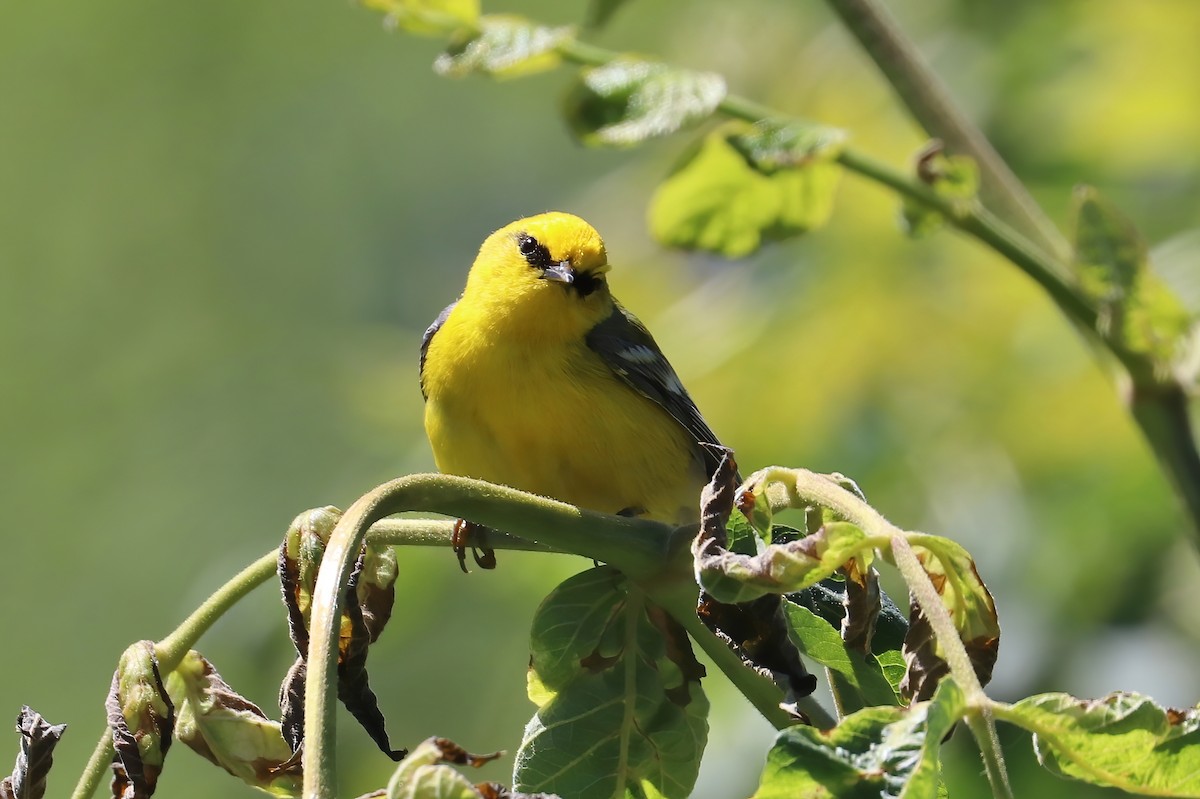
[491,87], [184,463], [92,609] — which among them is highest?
[491,87]

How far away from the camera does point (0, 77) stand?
14.0m

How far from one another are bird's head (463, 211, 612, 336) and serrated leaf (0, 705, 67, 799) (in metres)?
2.53

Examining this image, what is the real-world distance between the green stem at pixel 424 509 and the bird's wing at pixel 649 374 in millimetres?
2212

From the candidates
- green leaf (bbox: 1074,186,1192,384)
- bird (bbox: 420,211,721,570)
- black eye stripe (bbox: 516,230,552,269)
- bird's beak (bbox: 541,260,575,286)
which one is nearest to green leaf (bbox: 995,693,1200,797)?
green leaf (bbox: 1074,186,1192,384)

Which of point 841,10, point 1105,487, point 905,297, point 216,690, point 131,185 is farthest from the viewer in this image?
point 131,185

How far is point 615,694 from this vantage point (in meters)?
2.16

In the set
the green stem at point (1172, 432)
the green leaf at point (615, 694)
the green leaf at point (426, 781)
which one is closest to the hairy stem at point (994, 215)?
the green stem at point (1172, 432)

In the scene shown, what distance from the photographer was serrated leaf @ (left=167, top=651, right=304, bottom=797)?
187 cm

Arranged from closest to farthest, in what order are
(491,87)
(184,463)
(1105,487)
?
(1105,487)
(184,463)
(491,87)

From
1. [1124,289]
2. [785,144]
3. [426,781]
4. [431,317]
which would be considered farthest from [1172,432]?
[431,317]

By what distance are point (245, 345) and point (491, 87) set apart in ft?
15.4

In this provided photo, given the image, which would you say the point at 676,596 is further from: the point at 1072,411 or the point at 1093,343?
the point at 1072,411

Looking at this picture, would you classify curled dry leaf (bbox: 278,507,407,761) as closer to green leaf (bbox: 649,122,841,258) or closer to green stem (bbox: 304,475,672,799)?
green stem (bbox: 304,475,672,799)

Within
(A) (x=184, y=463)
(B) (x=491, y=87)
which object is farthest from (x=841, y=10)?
(B) (x=491, y=87)
